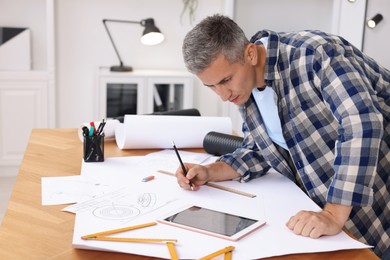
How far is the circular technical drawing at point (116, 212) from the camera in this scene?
1.20m

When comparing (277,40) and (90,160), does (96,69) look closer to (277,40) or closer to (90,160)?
(90,160)

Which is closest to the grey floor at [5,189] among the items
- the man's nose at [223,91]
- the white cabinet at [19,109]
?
the white cabinet at [19,109]

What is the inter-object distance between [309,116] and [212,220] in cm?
41

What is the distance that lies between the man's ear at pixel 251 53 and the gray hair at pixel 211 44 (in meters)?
0.03

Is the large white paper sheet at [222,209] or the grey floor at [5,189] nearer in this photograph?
the large white paper sheet at [222,209]

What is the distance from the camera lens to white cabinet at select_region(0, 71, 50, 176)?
3754mm

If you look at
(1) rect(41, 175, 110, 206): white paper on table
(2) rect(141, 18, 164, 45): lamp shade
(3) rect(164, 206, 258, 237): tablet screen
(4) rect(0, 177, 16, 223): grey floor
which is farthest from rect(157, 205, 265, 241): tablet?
(2) rect(141, 18, 164, 45): lamp shade

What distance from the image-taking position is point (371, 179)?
119cm

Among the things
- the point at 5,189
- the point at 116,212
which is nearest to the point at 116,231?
the point at 116,212

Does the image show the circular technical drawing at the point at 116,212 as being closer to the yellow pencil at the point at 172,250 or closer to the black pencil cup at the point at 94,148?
the yellow pencil at the point at 172,250

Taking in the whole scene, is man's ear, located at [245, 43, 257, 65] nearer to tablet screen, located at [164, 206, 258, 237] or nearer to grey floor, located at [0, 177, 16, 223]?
tablet screen, located at [164, 206, 258, 237]

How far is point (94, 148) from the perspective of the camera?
67.2 inches

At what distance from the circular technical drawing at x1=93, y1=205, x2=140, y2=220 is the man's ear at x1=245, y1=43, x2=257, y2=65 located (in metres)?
0.49

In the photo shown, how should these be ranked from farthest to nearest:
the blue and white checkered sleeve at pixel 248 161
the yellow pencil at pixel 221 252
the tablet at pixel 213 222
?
the blue and white checkered sleeve at pixel 248 161 < the tablet at pixel 213 222 < the yellow pencil at pixel 221 252
